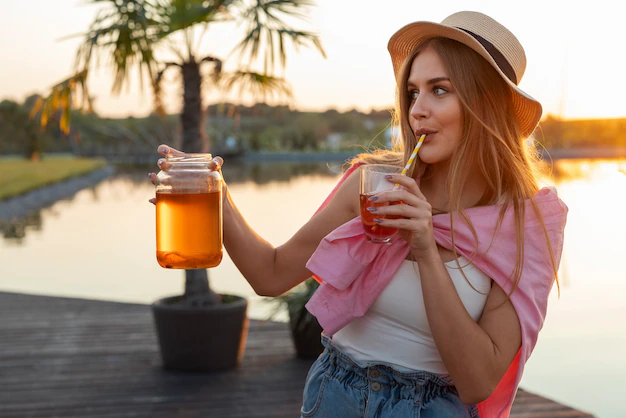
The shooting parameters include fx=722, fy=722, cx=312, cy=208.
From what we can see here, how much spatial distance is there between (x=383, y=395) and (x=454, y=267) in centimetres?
29

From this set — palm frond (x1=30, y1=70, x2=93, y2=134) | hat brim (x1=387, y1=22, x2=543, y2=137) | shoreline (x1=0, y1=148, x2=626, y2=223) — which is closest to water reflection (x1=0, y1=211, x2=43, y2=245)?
shoreline (x1=0, y1=148, x2=626, y2=223)

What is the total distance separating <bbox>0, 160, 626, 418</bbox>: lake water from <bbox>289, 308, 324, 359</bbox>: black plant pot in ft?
0.80

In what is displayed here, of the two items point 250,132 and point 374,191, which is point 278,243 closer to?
point 374,191

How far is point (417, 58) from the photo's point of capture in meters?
1.53

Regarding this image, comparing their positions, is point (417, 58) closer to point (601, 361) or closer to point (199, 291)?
point (199, 291)

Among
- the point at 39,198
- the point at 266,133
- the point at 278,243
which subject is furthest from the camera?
the point at 266,133

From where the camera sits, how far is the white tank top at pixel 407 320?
1.44 metres

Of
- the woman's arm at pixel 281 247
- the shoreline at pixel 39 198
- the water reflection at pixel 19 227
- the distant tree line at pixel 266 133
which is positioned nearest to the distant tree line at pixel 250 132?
the distant tree line at pixel 266 133

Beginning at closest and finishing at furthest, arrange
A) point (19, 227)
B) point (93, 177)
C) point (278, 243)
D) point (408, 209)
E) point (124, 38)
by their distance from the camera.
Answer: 1. point (408, 209)
2. point (124, 38)
3. point (278, 243)
4. point (19, 227)
5. point (93, 177)

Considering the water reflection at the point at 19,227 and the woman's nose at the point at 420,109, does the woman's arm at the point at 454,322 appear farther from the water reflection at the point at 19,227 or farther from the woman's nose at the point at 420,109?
the water reflection at the point at 19,227

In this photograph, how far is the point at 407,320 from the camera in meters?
1.45

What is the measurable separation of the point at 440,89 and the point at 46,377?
353cm

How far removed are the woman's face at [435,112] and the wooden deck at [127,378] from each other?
248 cm

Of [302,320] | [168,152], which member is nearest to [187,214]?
[168,152]
